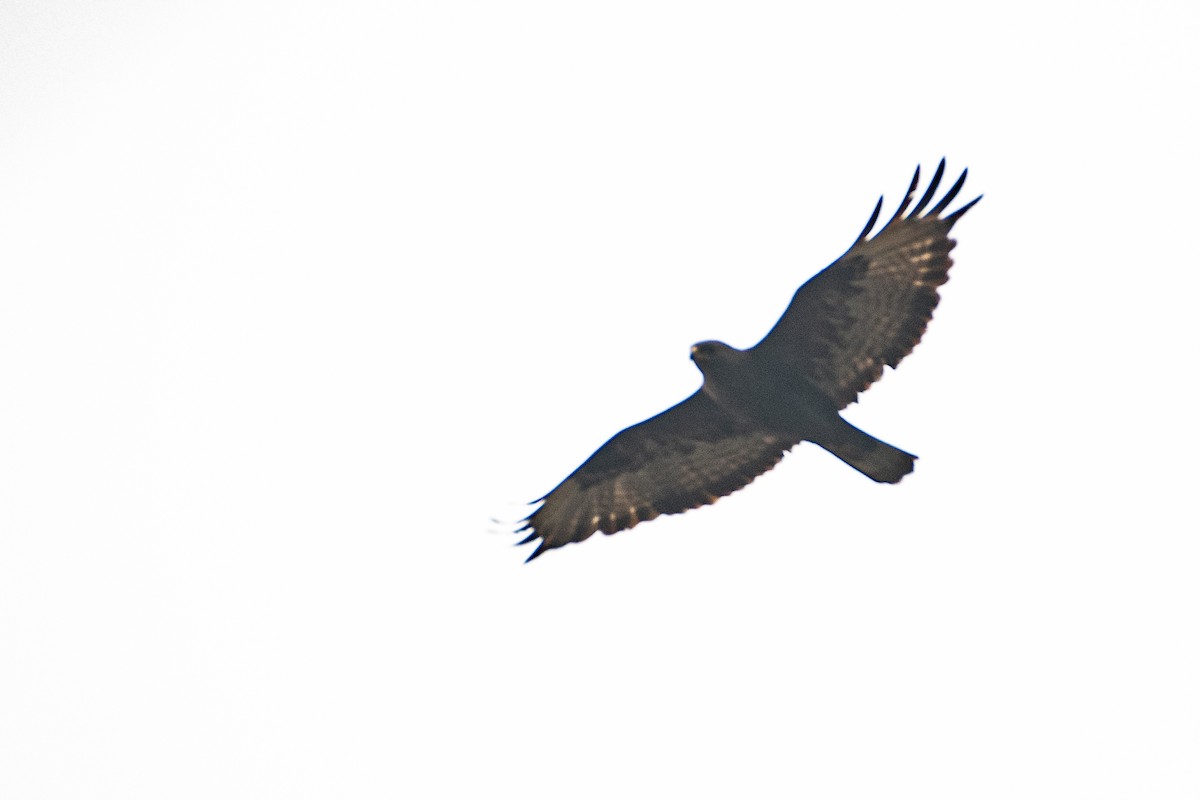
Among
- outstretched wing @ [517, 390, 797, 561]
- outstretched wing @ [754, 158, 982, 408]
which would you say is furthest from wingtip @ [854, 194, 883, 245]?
outstretched wing @ [517, 390, 797, 561]

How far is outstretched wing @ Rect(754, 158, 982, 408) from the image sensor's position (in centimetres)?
1123

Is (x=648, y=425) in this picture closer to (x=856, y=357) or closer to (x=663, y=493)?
(x=663, y=493)

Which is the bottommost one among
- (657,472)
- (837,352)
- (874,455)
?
(874,455)

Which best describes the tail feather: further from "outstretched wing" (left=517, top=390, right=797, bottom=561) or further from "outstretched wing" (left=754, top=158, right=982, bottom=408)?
"outstretched wing" (left=517, top=390, right=797, bottom=561)

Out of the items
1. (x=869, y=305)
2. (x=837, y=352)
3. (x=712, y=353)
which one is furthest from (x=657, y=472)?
(x=869, y=305)

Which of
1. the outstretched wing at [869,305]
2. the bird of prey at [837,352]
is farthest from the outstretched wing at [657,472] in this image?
the outstretched wing at [869,305]

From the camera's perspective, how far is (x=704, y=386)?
11656 millimetres

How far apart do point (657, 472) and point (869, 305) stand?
8.16 ft

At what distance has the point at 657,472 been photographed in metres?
12.5

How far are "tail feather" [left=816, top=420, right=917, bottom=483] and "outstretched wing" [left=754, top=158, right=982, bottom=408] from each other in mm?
277

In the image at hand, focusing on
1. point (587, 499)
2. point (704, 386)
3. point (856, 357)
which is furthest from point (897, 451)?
point (587, 499)

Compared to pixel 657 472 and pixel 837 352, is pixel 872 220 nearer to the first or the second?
pixel 837 352

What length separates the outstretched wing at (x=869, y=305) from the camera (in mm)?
11234

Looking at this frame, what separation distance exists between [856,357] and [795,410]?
67cm
